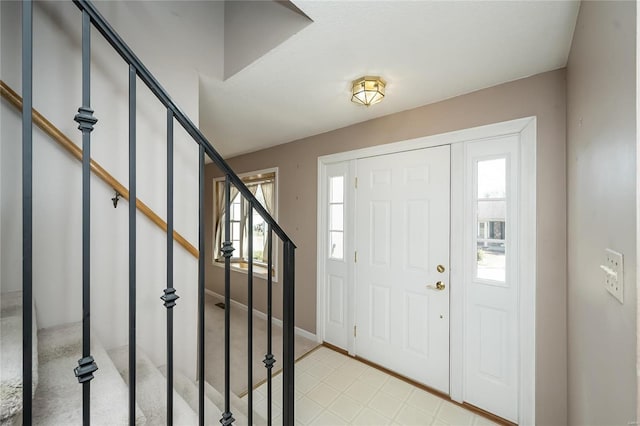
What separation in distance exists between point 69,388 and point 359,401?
5.85 ft

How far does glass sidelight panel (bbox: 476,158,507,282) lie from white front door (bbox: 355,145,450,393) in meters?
0.22

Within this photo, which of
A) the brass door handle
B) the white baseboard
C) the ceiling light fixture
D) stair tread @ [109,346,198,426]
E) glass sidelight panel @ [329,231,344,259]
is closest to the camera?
stair tread @ [109,346,198,426]

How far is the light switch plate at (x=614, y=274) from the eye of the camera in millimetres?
692

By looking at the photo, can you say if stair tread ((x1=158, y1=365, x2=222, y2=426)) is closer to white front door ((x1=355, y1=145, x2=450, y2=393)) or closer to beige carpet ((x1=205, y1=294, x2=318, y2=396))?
→ beige carpet ((x1=205, y1=294, x2=318, y2=396))

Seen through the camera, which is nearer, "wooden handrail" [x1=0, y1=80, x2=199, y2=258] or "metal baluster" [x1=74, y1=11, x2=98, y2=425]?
"metal baluster" [x1=74, y1=11, x2=98, y2=425]

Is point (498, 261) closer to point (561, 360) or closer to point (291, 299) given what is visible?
point (561, 360)

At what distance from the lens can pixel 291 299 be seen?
1.22 metres

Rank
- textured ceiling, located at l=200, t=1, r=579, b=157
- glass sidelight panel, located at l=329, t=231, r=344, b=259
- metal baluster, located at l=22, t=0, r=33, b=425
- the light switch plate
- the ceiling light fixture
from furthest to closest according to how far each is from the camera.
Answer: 1. glass sidelight panel, located at l=329, t=231, r=344, b=259
2. the ceiling light fixture
3. textured ceiling, located at l=200, t=1, r=579, b=157
4. the light switch plate
5. metal baluster, located at l=22, t=0, r=33, b=425

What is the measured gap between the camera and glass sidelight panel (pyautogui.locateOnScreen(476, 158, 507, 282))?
72.3 inches

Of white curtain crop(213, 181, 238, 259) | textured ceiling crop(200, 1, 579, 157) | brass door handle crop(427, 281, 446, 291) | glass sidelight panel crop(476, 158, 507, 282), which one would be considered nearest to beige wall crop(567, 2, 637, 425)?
textured ceiling crop(200, 1, 579, 157)

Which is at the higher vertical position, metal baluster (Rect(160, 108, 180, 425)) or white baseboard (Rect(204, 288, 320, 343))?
metal baluster (Rect(160, 108, 180, 425))

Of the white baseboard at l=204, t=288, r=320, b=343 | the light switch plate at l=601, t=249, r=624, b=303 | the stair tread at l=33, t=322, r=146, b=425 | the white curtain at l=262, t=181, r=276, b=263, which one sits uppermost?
the white curtain at l=262, t=181, r=276, b=263

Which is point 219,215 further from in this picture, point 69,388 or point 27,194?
point 27,194

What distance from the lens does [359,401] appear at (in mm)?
1999
